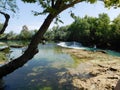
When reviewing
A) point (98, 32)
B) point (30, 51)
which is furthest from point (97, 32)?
point (30, 51)

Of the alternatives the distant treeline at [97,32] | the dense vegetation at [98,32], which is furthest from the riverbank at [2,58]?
the dense vegetation at [98,32]

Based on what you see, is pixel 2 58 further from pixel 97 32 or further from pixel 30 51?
pixel 97 32

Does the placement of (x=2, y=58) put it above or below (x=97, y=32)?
below

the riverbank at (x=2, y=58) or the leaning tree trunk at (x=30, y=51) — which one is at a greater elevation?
the leaning tree trunk at (x=30, y=51)

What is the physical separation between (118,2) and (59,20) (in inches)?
134

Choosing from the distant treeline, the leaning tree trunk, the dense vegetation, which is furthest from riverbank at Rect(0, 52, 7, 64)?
the dense vegetation

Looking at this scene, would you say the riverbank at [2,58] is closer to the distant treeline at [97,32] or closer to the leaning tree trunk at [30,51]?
the leaning tree trunk at [30,51]

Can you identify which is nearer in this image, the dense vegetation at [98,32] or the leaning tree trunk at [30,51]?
the leaning tree trunk at [30,51]

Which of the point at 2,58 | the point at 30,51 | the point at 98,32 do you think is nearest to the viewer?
the point at 30,51

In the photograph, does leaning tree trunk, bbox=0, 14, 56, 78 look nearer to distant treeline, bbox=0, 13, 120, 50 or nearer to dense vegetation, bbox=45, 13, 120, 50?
distant treeline, bbox=0, 13, 120, 50

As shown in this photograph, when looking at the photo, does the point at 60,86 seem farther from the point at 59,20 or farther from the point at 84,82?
the point at 59,20

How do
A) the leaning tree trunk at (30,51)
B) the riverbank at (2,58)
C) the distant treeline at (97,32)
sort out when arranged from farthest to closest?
1. the distant treeline at (97,32)
2. the riverbank at (2,58)
3. the leaning tree trunk at (30,51)

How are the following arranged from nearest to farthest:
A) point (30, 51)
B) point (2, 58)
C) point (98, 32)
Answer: point (30, 51) < point (2, 58) < point (98, 32)

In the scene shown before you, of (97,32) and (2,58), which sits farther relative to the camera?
(97,32)
